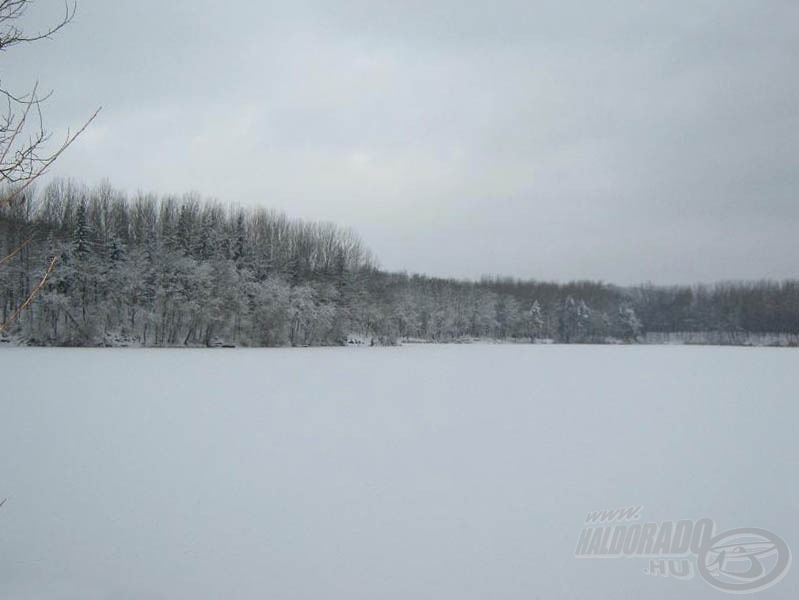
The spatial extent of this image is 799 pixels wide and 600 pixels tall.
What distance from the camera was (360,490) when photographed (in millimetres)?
6277

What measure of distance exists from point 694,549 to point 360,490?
3604 mm

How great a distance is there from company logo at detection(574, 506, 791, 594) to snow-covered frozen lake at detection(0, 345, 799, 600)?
0.14m

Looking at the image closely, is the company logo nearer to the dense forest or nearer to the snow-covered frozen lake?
the snow-covered frozen lake

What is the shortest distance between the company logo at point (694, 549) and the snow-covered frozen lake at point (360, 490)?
14cm

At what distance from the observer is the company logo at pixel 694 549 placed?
Result: 433cm

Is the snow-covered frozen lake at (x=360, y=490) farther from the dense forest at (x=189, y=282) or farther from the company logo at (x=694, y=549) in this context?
the dense forest at (x=189, y=282)

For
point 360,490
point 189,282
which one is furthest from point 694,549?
point 189,282

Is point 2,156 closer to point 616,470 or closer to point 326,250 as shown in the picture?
point 616,470

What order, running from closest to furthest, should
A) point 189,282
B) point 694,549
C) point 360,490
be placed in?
point 694,549 < point 360,490 < point 189,282

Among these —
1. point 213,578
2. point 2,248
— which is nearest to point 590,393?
point 213,578

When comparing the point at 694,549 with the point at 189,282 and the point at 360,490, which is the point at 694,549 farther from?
the point at 189,282

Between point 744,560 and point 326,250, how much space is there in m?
61.5

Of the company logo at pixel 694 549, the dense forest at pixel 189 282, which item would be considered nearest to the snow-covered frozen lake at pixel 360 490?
the company logo at pixel 694 549

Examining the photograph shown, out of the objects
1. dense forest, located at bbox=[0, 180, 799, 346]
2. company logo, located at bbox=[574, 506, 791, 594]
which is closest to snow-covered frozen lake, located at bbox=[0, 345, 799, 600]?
company logo, located at bbox=[574, 506, 791, 594]
